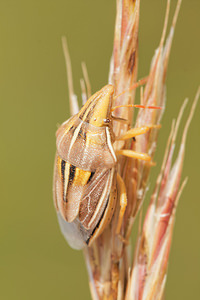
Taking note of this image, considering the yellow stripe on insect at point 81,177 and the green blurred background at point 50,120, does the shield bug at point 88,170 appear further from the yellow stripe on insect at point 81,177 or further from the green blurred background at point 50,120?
the green blurred background at point 50,120

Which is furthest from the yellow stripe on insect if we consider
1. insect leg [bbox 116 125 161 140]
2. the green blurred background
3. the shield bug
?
the green blurred background

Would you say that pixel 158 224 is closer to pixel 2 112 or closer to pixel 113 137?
pixel 113 137

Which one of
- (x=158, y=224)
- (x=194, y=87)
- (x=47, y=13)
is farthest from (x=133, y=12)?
(x=47, y=13)

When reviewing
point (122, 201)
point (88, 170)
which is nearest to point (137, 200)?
point (122, 201)

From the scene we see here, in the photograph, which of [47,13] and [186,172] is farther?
[47,13]

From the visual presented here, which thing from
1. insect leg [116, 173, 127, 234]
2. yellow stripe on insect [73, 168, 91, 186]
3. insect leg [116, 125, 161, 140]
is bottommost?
insect leg [116, 173, 127, 234]

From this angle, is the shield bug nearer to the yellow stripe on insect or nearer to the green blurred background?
the yellow stripe on insect

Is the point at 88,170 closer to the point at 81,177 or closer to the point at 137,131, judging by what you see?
the point at 81,177
